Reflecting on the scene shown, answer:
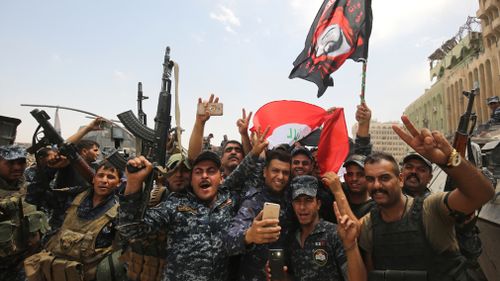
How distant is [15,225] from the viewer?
3.92 m

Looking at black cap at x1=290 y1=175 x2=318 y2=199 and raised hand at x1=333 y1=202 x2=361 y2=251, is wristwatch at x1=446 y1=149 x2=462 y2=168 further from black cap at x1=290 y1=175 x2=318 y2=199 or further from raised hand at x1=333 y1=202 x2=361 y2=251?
black cap at x1=290 y1=175 x2=318 y2=199

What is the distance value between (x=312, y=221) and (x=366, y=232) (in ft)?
1.42

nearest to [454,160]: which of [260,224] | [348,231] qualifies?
[348,231]

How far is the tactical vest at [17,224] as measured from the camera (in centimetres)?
381

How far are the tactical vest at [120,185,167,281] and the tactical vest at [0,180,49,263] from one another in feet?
5.67

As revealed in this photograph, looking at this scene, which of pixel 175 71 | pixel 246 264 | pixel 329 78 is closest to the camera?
pixel 246 264

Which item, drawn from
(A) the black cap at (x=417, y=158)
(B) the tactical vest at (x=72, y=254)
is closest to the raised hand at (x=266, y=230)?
(B) the tactical vest at (x=72, y=254)

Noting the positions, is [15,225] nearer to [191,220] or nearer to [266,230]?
[191,220]

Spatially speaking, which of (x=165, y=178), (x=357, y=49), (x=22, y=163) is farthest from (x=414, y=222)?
(x=22, y=163)

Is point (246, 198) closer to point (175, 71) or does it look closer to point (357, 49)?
point (175, 71)

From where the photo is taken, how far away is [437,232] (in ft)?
7.69

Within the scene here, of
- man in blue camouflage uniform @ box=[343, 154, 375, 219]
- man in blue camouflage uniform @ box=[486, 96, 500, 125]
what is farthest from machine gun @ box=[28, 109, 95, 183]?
man in blue camouflage uniform @ box=[486, 96, 500, 125]

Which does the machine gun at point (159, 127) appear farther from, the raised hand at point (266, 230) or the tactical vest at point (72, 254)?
the raised hand at point (266, 230)

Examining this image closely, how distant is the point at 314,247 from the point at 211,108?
1.74 meters
